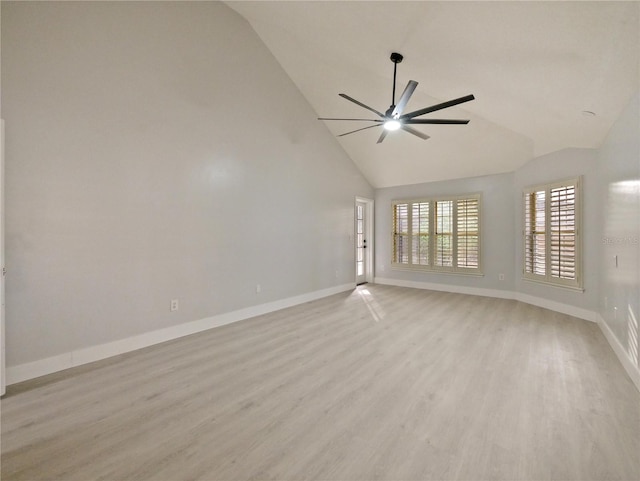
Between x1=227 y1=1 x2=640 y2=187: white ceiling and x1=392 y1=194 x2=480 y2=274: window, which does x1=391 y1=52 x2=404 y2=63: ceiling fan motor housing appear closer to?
x1=227 y1=1 x2=640 y2=187: white ceiling

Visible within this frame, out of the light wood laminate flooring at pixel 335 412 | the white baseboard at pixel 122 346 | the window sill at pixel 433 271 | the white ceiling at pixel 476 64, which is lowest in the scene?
the light wood laminate flooring at pixel 335 412

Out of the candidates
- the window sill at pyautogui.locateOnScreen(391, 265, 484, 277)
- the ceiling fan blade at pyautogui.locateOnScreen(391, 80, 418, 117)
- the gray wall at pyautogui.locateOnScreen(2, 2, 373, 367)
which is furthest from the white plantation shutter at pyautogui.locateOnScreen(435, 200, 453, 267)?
the ceiling fan blade at pyautogui.locateOnScreen(391, 80, 418, 117)

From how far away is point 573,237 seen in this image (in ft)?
14.1

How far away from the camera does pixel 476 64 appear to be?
277 cm

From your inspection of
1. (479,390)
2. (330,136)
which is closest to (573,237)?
(479,390)

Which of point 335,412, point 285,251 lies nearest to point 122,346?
point 335,412

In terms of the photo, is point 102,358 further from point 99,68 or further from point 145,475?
point 99,68

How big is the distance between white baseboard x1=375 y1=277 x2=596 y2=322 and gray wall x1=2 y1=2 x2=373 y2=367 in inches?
122

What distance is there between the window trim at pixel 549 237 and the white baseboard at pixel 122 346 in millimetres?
4372

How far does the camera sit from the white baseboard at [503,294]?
4.26 m

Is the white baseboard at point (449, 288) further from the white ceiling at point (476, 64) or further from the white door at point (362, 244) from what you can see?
the white ceiling at point (476, 64)

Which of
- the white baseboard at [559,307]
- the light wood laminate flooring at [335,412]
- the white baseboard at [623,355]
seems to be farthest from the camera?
the white baseboard at [559,307]

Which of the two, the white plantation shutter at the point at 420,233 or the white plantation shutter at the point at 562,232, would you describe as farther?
the white plantation shutter at the point at 420,233

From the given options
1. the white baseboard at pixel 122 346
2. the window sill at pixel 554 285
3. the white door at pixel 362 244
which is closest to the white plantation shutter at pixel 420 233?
the white door at pixel 362 244
